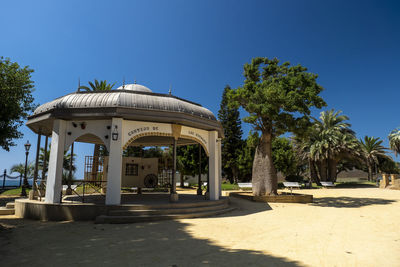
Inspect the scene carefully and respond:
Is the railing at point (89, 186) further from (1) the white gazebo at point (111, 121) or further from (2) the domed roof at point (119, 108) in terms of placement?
(2) the domed roof at point (119, 108)

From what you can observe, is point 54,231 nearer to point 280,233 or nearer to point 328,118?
point 280,233

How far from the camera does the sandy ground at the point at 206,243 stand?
468 centimetres

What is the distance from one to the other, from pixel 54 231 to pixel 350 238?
27.1 feet

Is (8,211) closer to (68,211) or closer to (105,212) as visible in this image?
(68,211)

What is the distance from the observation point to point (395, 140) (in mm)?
40750

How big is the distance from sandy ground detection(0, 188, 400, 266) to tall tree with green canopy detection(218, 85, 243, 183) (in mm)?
28829

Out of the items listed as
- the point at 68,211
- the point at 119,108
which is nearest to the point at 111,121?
the point at 119,108

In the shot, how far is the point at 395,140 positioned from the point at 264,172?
125 ft

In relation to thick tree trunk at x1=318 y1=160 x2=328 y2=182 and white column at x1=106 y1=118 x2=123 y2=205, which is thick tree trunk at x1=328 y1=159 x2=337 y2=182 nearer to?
thick tree trunk at x1=318 y1=160 x2=328 y2=182

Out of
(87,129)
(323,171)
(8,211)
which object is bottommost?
(8,211)

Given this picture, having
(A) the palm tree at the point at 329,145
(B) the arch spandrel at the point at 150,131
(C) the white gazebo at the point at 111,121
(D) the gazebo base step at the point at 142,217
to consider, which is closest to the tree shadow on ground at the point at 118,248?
(D) the gazebo base step at the point at 142,217

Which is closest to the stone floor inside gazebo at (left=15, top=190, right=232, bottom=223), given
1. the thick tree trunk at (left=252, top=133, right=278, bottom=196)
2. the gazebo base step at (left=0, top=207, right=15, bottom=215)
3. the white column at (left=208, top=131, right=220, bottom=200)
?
the gazebo base step at (left=0, top=207, right=15, bottom=215)

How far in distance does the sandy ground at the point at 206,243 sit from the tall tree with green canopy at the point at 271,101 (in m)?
6.88

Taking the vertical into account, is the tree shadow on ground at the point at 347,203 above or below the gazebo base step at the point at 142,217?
below
